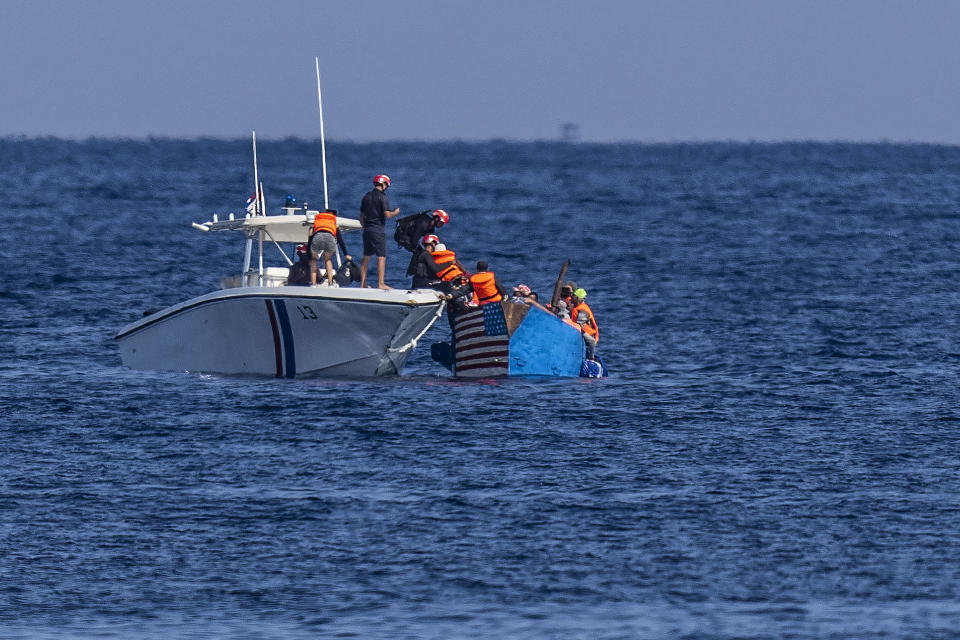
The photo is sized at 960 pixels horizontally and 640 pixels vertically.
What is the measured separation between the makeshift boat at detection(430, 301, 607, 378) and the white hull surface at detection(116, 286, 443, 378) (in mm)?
722

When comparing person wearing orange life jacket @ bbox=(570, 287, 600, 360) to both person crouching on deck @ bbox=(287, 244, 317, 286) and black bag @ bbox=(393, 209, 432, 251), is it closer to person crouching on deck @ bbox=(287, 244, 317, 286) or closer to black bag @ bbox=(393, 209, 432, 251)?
black bag @ bbox=(393, 209, 432, 251)

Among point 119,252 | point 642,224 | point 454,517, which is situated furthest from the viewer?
point 642,224

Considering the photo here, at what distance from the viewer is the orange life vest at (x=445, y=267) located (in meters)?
27.2

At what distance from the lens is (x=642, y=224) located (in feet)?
239

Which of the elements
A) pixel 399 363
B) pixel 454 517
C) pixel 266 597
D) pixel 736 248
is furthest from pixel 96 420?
pixel 736 248

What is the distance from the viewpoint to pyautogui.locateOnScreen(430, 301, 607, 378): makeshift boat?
2727 cm

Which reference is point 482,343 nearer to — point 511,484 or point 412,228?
point 412,228

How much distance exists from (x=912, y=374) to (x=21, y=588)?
716 inches

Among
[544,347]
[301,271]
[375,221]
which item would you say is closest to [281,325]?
[301,271]

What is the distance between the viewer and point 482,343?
2761 centimetres

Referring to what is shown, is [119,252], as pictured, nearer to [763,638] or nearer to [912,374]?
[912,374]

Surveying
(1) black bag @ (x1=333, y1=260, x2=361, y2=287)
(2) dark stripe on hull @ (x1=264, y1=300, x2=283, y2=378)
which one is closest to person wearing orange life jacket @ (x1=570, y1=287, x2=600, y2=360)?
(1) black bag @ (x1=333, y1=260, x2=361, y2=287)

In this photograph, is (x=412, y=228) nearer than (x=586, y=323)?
Yes

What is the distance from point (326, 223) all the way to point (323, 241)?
31 centimetres
